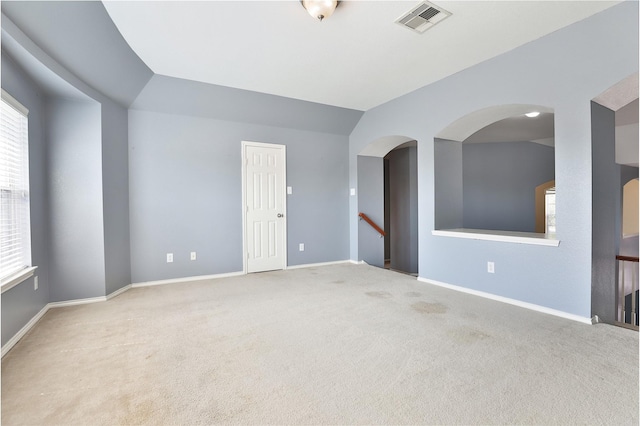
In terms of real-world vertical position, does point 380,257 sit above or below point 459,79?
below

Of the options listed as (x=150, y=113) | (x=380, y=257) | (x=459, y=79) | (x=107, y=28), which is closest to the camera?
(x=107, y=28)

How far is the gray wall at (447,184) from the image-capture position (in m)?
4.07

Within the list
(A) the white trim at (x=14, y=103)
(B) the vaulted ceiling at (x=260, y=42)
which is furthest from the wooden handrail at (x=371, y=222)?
(A) the white trim at (x=14, y=103)

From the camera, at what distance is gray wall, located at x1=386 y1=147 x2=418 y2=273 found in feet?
23.6

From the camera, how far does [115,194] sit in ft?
12.3

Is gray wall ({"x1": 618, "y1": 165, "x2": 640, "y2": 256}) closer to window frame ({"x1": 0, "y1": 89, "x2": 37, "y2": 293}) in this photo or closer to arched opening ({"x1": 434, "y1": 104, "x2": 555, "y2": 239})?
arched opening ({"x1": 434, "y1": 104, "x2": 555, "y2": 239})

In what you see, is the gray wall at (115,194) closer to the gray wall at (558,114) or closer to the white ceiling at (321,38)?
the white ceiling at (321,38)

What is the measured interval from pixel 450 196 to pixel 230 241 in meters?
3.24

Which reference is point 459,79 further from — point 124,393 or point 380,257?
point 124,393

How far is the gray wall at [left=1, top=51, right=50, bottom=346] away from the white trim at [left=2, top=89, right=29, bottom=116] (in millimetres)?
46

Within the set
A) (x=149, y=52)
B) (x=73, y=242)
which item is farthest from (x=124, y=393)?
(x=149, y=52)

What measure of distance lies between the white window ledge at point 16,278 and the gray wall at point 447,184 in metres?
4.26

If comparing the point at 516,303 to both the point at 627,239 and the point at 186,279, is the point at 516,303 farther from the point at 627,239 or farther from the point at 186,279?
the point at 627,239

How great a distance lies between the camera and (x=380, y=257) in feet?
19.1
